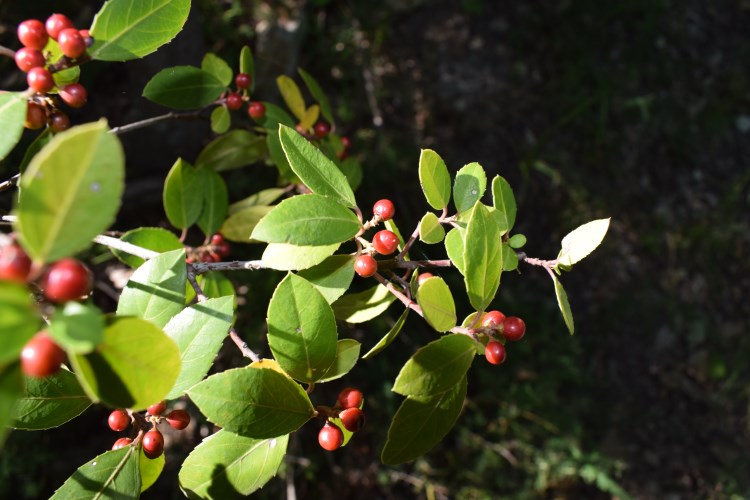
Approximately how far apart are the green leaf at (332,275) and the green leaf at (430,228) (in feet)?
0.49

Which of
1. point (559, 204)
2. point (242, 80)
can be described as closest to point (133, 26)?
point (242, 80)

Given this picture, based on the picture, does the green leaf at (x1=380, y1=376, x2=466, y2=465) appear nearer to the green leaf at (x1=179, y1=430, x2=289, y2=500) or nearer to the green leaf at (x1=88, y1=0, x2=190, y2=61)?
the green leaf at (x1=179, y1=430, x2=289, y2=500)

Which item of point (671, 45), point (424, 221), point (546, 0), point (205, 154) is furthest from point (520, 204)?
point (424, 221)

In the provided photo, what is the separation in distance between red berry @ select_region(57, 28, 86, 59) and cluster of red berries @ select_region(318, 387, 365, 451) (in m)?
0.62

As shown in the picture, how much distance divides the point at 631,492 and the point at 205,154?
2426mm

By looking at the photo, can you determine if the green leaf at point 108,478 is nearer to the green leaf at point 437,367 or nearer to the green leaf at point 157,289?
the green leaf at point 157,289

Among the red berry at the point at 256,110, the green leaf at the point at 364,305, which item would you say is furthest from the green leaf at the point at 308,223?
the red berry at the point at 256,110

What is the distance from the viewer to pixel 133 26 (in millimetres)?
896

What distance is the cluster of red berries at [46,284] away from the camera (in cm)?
51

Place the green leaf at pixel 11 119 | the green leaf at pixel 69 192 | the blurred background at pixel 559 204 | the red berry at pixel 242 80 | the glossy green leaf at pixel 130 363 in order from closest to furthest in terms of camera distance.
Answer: the green leaf at pixel 69 192 < the glossy green leaf at pixel 130 363 < the green leaf at pixel 11 119 < the red berry at pixel 242 80 < the blurred background at pixel 559 204

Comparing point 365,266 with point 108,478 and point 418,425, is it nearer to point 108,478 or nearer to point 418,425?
point 418,425

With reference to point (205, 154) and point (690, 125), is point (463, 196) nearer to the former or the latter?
point (205, 154)

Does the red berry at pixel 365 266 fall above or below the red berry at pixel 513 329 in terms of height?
above

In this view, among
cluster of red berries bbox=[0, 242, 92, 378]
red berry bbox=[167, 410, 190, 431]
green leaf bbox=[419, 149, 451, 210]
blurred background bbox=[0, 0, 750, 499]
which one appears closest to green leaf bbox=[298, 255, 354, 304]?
green leaf bbox=[419, 149, 451, 210]
